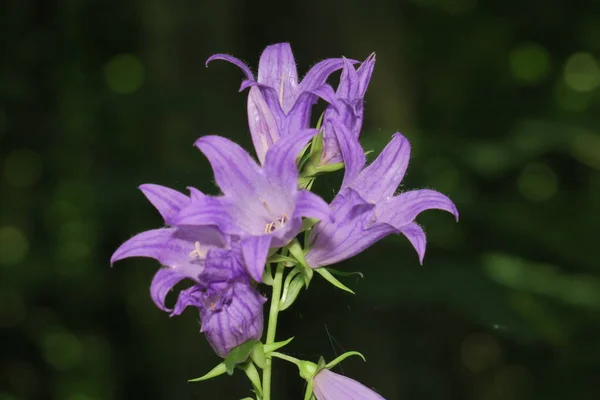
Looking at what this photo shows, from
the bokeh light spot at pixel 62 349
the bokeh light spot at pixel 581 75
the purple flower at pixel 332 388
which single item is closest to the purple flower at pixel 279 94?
the purple flower at pixel 332 388

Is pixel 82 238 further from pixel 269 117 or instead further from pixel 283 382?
pixel 269 117

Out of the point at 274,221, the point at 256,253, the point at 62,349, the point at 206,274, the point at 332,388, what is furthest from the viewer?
the point at 62,349

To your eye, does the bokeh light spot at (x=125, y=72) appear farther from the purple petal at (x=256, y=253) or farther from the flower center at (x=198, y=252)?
the purple petal at (x=256, y=253)

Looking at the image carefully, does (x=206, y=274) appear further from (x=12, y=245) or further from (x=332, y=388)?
(x=12, y=245)

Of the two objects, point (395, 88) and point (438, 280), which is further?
point (395, 88)

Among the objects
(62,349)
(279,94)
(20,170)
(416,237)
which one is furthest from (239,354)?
(20,170)

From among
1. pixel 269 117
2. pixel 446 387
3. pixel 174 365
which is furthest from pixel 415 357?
pixel 269 117
